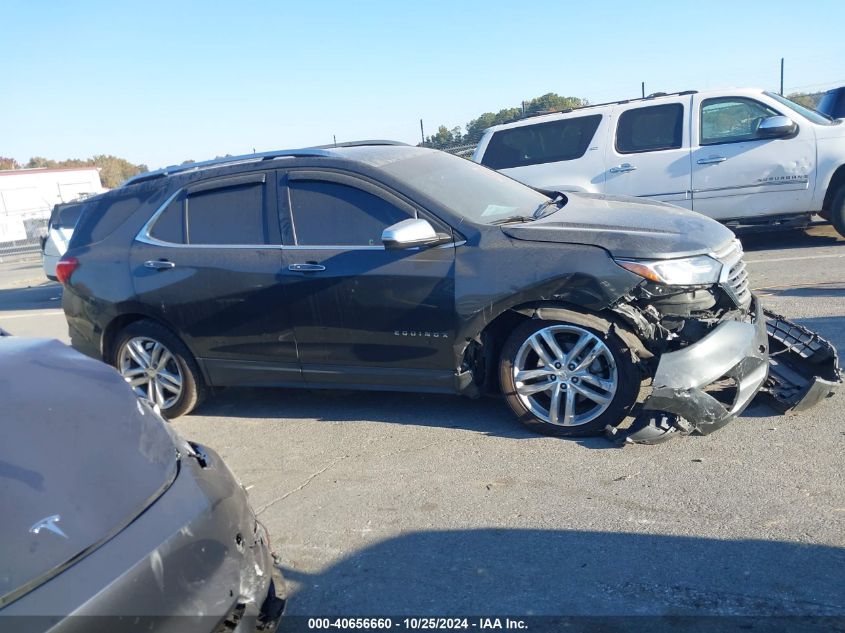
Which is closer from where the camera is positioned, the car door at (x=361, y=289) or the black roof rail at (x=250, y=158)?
the car door at (x=361, y=289)

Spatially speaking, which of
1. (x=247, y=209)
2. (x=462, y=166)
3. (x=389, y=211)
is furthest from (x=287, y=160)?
(x=462, y=166)

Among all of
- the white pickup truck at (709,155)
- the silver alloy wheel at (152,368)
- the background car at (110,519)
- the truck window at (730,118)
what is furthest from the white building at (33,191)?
the background car at (110,519)

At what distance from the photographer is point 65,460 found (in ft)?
7.91

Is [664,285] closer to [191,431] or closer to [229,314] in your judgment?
[229,314]

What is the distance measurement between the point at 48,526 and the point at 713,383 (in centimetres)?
345

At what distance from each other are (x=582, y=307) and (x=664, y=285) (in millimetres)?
467

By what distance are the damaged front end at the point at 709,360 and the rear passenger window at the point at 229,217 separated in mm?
2496

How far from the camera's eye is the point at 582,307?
437cm

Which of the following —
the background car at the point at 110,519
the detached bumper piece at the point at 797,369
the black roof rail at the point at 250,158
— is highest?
the black roof rail at the point at 250,158

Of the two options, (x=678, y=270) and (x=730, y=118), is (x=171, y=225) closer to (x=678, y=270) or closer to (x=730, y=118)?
(x=678, y=270)

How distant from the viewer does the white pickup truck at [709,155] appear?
29.8 ft

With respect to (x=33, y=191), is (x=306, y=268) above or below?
above

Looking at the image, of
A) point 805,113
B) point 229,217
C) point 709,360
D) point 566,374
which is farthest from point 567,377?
point 805,113

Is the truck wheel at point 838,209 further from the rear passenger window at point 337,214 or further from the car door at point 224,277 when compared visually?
the car door at point 224,277
